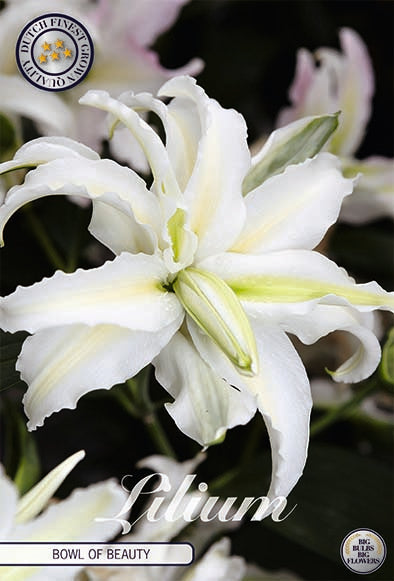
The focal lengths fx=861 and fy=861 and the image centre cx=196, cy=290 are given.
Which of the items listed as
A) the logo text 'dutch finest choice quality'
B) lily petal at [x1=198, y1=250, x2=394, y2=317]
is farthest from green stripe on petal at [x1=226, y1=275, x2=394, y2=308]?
the logo text 'dutch finest choice quality'

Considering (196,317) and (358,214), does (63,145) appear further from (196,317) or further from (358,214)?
(358,214)

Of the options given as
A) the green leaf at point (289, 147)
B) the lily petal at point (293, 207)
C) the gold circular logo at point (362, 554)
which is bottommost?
the gold circular logo at point (362, 554)

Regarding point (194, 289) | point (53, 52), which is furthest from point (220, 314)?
point (53, 52)

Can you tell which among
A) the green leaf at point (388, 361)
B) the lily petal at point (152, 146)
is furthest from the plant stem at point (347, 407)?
the lily petal at point (152, 146)

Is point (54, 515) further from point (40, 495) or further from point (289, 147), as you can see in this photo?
point (289, 147)

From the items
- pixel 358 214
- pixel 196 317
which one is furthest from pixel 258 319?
pixel 358 214

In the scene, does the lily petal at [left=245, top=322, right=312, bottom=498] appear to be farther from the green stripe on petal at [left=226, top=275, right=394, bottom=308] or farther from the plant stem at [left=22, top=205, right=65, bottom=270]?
the plant stem at [left=22, top=205, right=65, bottom=270]

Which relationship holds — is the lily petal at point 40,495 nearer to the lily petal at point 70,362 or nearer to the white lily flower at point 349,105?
the lily petal at point 70,362
